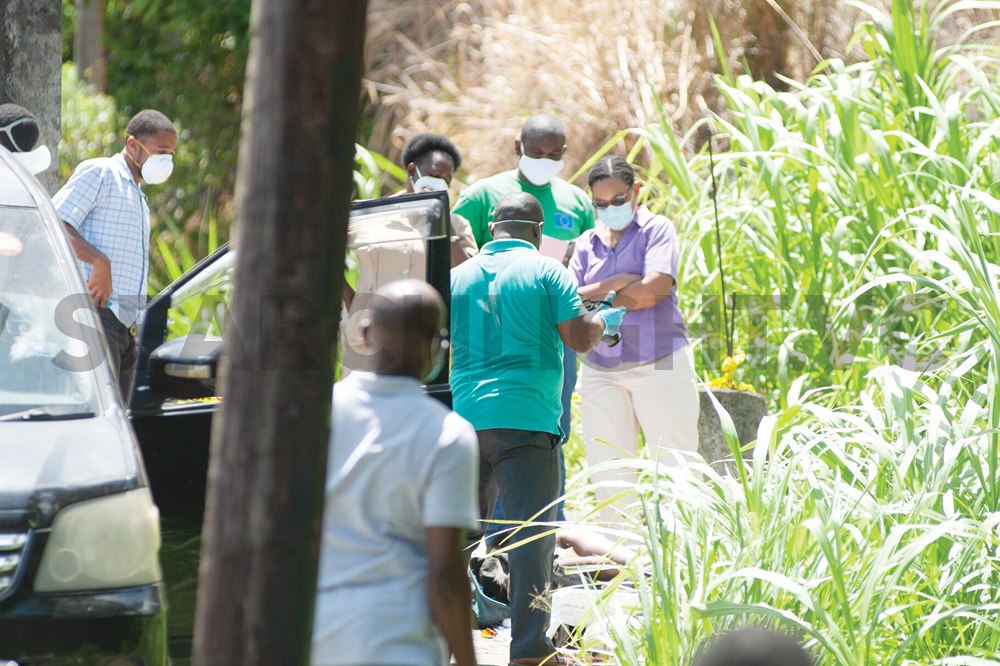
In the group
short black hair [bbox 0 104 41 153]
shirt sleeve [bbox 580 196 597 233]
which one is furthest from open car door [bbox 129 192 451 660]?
shirt sleeve [bbox 580 196 597 233]

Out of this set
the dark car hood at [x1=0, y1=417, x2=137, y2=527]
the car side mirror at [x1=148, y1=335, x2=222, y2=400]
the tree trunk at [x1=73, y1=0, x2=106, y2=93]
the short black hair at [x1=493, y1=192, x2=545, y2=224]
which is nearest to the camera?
the dark car hood at [x1=0, y1=417, x2=137, y2=527]

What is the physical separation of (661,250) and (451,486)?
3146 millimetres

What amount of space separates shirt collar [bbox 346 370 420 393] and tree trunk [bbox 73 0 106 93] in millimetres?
12386

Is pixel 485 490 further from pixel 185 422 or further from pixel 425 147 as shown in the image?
pixel 425 147

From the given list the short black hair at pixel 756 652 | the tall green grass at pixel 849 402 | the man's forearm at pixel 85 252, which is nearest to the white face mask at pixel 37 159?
the man's forearm at pixel 85 252

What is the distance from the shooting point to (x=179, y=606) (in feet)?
12.2

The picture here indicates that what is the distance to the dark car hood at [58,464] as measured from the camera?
281 centimetres

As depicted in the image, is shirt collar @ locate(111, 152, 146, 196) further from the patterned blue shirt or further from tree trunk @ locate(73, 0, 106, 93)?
tree trunk @ locate(73, 0, 106, 93)

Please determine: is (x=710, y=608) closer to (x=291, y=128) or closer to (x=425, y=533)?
(x=425, y=533)

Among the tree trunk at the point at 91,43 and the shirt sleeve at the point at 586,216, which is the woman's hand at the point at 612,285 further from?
the tree trunk at the point at 91,43

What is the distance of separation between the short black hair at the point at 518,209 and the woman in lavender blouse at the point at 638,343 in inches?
38.6

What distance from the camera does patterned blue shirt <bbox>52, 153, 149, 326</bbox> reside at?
4.93m

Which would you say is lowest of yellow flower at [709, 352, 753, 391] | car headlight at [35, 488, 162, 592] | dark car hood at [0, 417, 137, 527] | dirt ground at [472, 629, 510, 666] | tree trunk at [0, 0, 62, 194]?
dirt ground at [472, 629, 510, 666]

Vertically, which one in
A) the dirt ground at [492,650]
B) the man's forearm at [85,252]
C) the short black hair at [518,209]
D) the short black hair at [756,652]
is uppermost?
the short black hair at [518,209]
